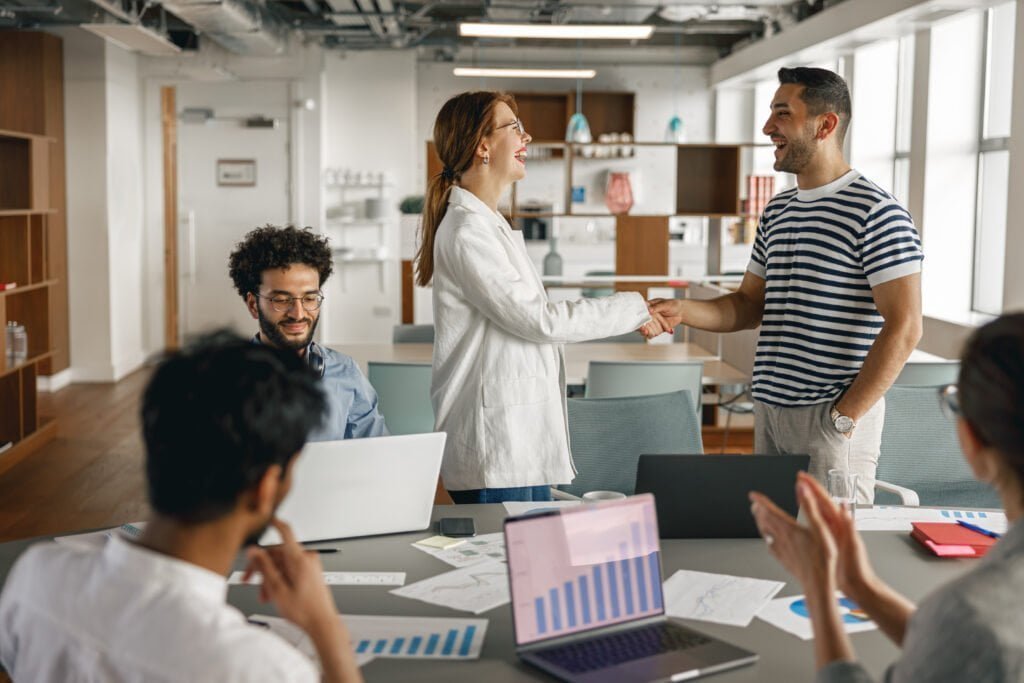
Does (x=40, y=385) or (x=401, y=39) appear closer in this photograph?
(x=40, y=385)

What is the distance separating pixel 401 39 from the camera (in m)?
10.3

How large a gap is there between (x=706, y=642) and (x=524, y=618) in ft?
0.95

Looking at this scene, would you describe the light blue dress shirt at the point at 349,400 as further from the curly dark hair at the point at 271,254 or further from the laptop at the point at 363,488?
the laptop at the point at 363,488

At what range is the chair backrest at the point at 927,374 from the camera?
4.27m

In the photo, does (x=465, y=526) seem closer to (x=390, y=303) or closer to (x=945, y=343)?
(x=945, y=343)

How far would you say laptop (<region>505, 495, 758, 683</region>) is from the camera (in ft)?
5.46

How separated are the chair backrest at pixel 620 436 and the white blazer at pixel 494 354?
0.64 metres

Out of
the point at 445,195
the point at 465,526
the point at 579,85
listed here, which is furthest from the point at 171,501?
the point at 579,85

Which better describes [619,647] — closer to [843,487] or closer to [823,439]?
[843,487]

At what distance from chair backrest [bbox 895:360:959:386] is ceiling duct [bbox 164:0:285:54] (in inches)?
200

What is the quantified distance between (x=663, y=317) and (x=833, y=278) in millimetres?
488

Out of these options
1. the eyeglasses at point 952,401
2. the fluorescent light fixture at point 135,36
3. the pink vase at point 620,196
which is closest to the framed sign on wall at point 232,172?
the fluorescent light fixture at point 135,36

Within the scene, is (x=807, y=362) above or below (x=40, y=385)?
above

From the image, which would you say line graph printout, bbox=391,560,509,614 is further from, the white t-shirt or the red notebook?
the red notebook
